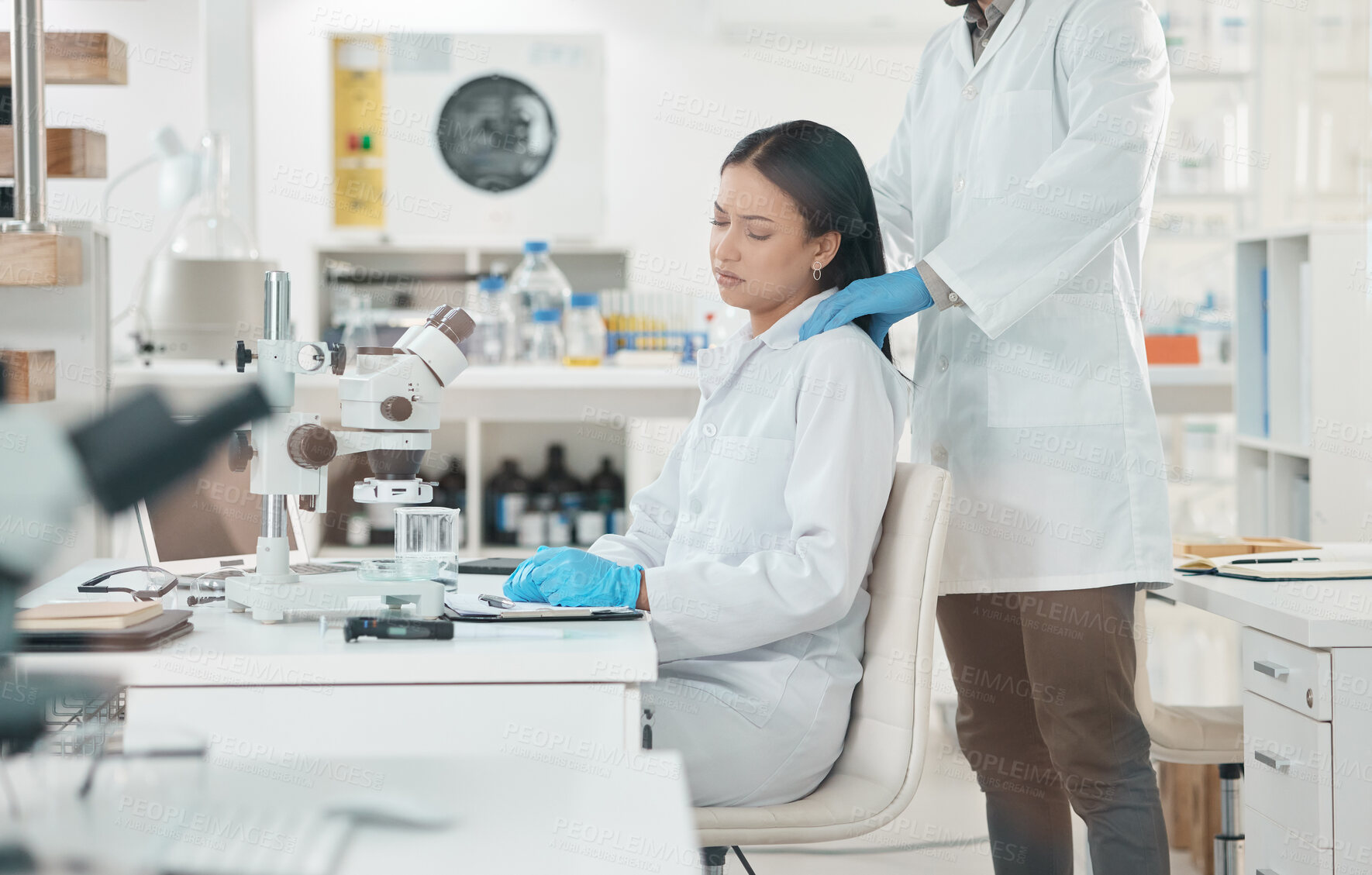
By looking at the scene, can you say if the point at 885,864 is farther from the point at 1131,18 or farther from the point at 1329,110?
the point at 1329,110

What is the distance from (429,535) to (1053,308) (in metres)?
0.81

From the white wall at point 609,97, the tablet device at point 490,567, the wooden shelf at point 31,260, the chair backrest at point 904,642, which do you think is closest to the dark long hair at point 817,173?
the chair backrest at point 904,642

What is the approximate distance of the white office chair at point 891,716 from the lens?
1.26m

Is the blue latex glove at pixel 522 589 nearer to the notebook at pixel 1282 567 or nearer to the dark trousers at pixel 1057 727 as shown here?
the dark trousers at pixel 1057 727

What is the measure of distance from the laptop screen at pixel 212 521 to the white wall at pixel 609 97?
116 inches

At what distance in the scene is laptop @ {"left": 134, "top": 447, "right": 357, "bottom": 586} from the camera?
1470mm

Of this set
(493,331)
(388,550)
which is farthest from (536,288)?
(388,550)

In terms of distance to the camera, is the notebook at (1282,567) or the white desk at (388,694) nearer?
the white desk at (388,694)

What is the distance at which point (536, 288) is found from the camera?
3.52 meters

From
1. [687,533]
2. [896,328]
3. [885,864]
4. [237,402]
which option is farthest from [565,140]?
[237,402]

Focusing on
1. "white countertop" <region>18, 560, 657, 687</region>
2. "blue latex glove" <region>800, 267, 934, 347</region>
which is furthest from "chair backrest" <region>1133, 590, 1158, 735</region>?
"white countertop" <region>18, 560, 657, 687</region>

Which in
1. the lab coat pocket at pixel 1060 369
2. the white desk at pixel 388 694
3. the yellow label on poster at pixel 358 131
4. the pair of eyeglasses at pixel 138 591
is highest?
the yellow label on poster at pixel 358 131

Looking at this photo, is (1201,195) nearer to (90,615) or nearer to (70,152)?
(70,152)

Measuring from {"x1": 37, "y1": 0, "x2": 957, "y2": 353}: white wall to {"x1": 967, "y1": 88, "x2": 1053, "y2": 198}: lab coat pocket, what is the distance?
292 cm
